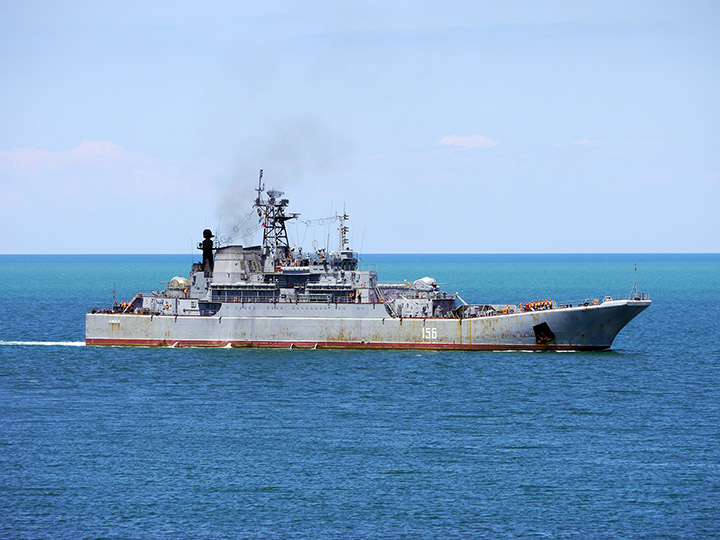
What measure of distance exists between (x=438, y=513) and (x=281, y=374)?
84.4 feet

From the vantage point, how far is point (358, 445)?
133 feet

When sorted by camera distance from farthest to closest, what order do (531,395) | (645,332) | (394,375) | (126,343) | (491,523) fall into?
(645,332) → (126,343) → (394,375) → (531,395) → (491,523)

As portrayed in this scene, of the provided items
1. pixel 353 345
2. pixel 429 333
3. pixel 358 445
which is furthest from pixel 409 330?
pixel 358 445

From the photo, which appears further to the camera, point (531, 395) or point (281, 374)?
point (281, 374)

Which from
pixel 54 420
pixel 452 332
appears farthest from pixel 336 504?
pixel 452 332

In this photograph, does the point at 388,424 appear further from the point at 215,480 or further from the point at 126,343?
the point at 126,343

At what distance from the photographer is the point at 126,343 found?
68.1m

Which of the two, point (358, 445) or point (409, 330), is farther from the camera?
point (409, 330)

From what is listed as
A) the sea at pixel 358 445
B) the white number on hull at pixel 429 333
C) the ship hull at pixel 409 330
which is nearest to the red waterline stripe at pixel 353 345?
the ship hull at pixel 409 330

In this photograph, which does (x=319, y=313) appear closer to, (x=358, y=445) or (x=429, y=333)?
(x=429, y=333)

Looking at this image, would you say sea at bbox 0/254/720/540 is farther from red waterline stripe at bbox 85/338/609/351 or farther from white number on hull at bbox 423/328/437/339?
white number on hull at bbox 423/328/437/339

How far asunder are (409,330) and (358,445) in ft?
77.7

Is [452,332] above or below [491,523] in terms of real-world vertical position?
above

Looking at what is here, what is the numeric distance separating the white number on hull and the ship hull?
7cm
